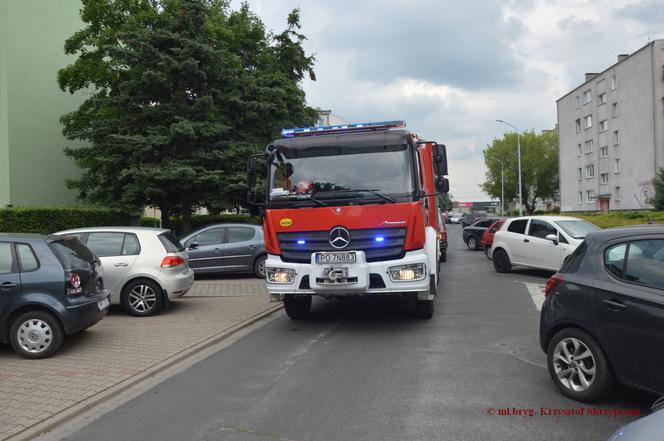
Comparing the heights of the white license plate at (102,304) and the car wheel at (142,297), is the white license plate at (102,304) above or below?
above

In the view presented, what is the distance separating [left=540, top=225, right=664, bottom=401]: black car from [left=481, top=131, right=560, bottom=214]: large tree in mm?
81464

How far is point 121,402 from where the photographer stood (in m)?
5.30

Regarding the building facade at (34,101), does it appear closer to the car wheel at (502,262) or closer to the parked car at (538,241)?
the car wheel at (502,262)

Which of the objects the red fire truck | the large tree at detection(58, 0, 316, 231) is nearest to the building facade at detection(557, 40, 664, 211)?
the large tree at detection(58, 0, 316, 231)

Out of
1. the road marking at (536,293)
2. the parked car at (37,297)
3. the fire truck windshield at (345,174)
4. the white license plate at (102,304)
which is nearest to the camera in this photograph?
the parked car at (37,297)

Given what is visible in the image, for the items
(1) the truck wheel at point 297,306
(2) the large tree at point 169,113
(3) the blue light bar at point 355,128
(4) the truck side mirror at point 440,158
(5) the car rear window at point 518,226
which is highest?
(2) the large tree at point 169,113

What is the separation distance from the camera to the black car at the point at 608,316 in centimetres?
430

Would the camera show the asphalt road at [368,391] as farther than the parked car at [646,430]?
Yes

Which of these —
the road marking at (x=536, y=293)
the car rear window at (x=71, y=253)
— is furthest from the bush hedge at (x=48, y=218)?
the road marking at (x=536, y=293)

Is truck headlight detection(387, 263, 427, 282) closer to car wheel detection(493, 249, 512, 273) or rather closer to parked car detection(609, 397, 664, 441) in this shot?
parked car detection(609, 397, 664, 441)

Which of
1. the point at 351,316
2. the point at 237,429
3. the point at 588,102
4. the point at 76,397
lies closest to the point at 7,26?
the point at 351,316

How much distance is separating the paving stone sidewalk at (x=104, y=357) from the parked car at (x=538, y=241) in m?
7.37

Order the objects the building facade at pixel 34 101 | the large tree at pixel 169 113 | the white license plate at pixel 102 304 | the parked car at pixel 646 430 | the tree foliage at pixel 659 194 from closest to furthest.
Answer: the parked car at pixel 646 430, the white license plate at pixel 102 304, the large tree at pixel 169 113, the building facade at pixel 34 101, the tree foliage at pixel 659 194

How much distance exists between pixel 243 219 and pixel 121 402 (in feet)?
70.5
